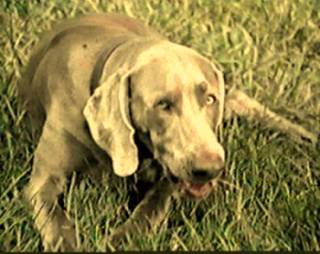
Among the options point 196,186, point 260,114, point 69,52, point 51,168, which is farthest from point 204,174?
point 260,114

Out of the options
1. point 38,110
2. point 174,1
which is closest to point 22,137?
point 38,110

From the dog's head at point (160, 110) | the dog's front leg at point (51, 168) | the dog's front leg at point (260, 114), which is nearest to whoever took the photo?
the dog's head at point (160, 110)

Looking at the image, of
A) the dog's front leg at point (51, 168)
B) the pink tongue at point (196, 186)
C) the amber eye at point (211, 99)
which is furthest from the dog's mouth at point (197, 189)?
the dog's front leg at point (51, 168)

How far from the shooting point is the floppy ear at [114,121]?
4094 mm

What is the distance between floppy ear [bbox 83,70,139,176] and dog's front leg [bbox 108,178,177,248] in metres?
0.19

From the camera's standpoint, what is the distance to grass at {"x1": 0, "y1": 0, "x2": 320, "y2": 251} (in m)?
4.08

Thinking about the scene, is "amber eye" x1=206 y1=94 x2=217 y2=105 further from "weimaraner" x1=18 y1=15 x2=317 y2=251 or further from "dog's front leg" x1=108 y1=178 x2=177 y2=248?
"dog's front leg" x1=108 y1=178 x2=177 y2=248

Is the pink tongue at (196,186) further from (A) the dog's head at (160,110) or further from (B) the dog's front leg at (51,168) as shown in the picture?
(B) the dog's front leg at (51,168)

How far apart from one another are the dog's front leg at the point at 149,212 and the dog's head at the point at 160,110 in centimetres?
17

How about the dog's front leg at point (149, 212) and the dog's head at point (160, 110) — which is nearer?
the dog's head at point (160, 110)

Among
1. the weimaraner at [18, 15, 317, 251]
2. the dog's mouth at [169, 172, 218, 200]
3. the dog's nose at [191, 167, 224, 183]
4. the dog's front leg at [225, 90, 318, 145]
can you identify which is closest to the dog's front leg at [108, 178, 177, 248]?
the weimaraner at [18, 15, 317, 251]

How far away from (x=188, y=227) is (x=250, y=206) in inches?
10.1

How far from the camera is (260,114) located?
488cm

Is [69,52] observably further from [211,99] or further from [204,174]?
[204,174]
